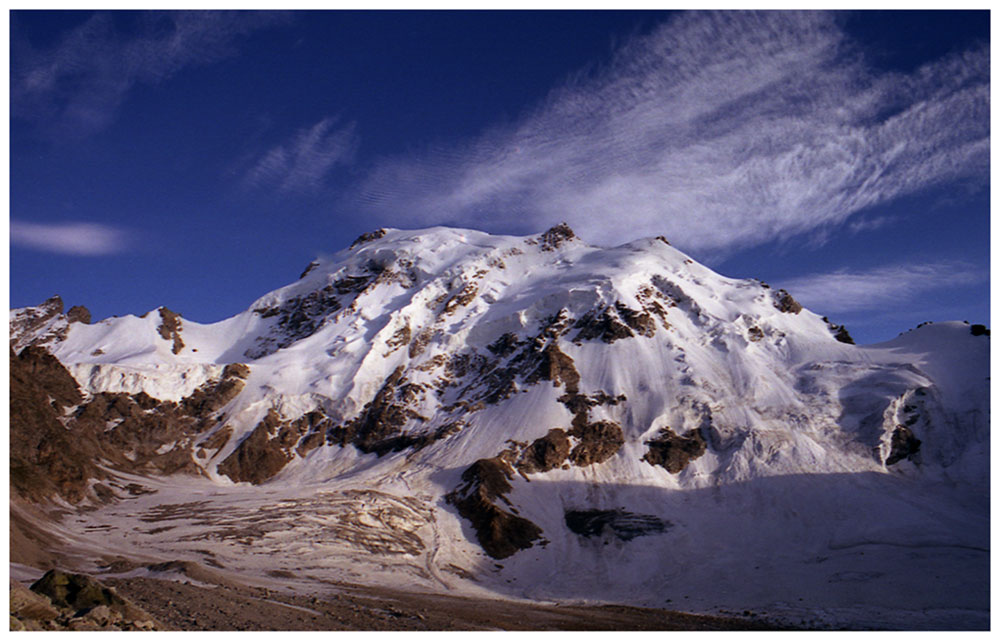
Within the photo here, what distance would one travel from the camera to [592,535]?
62094 millimetres

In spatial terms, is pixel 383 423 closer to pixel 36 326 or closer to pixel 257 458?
pixel 257 458

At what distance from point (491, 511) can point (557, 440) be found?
18114mm

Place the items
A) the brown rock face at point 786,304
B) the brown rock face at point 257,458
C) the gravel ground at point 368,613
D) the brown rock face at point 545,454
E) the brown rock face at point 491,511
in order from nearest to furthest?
the gravel ground at point 368,613, the brown rock face at point 491,511, the brown rock face at point 545,454, the brown rock face at point 257,458, the brown rock face at point 786,304

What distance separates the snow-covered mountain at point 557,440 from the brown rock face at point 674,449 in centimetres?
30

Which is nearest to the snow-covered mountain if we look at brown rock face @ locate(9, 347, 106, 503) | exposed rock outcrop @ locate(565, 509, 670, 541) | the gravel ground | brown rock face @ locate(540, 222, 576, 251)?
exposed rock outcrop @ locate(565, 509, 670, 541)

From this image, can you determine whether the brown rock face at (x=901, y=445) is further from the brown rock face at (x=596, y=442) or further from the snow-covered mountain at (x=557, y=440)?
the brown rock face at (x=596, y=442)

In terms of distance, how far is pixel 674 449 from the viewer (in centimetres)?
7781

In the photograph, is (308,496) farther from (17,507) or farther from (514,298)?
(514,298)

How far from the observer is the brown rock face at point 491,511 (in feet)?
196

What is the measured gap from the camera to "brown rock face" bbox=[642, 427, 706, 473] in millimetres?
76188

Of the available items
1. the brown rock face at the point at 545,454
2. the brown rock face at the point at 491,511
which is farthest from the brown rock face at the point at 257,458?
the brown rock face at the point at 545,454

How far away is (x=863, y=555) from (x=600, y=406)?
3810 cm

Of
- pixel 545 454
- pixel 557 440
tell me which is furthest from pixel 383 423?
pixel 557 440

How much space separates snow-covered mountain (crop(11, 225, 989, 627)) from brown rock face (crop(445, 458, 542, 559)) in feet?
0.94
